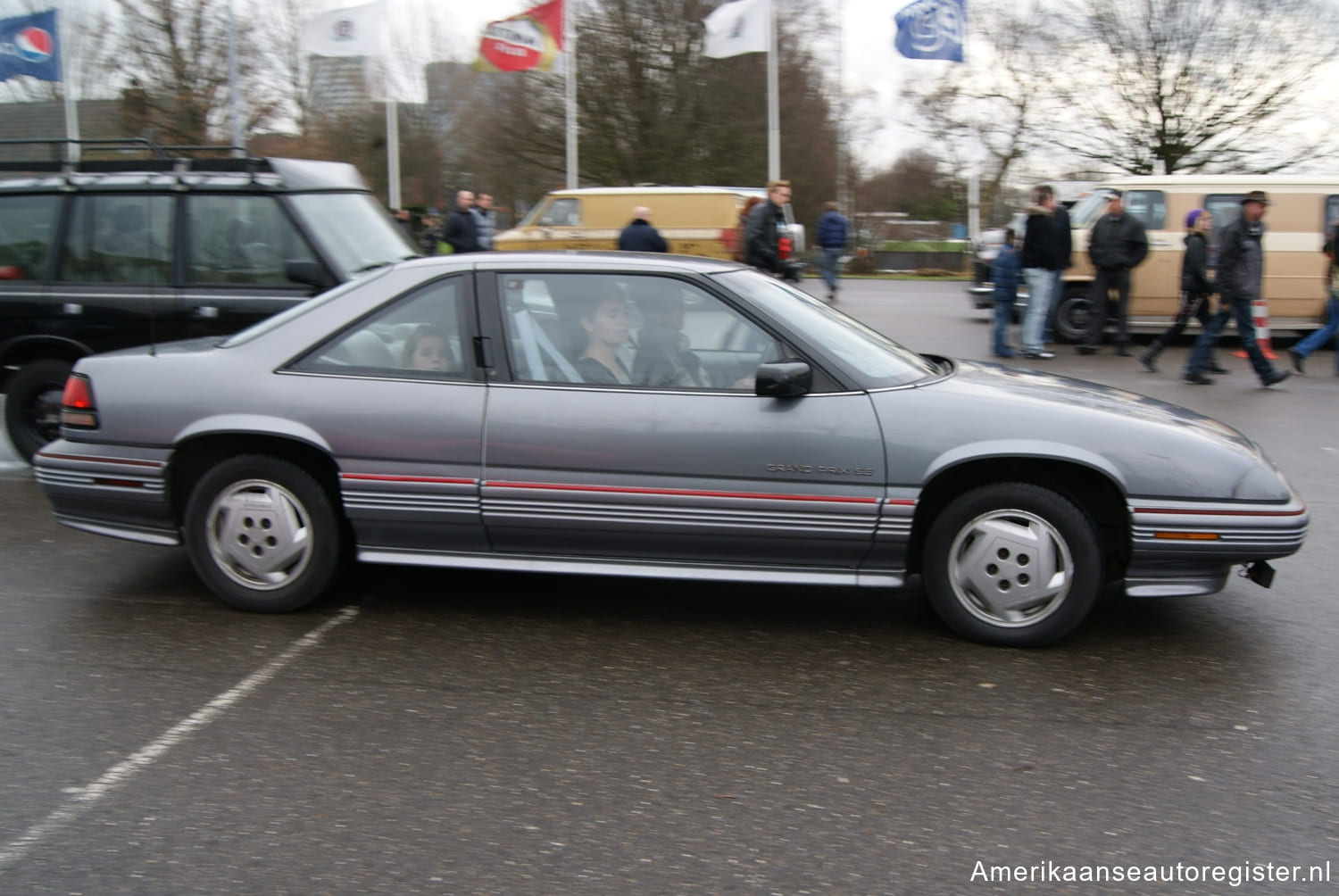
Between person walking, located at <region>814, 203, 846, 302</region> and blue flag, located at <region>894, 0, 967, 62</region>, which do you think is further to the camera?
blue flag, located at <region>894, 0, 967, 62</region>

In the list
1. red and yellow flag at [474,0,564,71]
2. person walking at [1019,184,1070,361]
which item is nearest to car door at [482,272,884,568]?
person walking at [1019,184,1070,361]

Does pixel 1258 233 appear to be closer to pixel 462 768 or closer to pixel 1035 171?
pixel 462 768

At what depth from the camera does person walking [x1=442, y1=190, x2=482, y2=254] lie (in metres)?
14.5

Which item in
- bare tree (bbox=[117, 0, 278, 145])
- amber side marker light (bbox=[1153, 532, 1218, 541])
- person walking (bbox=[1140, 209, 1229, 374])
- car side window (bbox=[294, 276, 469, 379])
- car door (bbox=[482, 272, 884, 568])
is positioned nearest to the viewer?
amber side marker light (bbox=[1153, 532, 1218, 541])

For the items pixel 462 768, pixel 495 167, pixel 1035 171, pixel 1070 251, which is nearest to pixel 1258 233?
pixel 1070 251

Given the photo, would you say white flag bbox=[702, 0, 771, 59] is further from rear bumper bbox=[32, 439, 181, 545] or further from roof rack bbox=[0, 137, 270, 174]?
rear bumper bbox=[32, 439, 181, 545]

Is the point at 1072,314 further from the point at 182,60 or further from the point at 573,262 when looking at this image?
the point at 182,60

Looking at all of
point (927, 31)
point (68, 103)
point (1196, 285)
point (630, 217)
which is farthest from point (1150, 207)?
point (68, 103)

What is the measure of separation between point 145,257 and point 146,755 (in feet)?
15.5

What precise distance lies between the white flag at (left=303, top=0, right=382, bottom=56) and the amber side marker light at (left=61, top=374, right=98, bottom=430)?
65.9 feet

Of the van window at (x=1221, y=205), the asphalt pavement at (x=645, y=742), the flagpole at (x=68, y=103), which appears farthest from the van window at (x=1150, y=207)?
the flagpole at (x=68, y=103)

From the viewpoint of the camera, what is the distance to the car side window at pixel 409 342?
15.9 ft

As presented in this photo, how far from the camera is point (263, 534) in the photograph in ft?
16.1

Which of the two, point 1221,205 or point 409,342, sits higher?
point 1221,205
